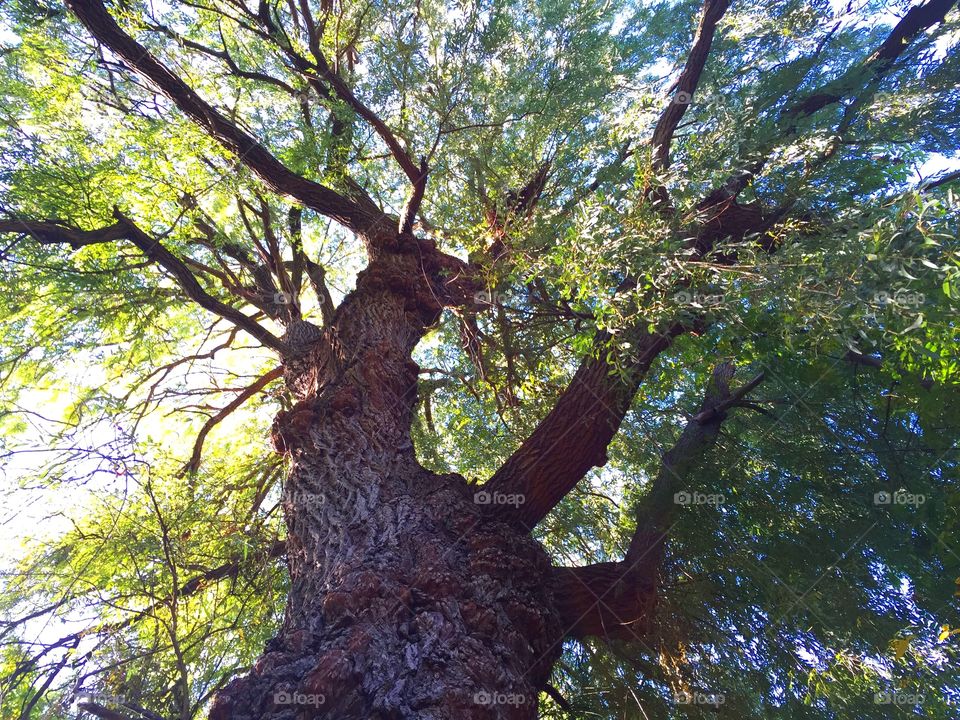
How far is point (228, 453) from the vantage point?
5.33m

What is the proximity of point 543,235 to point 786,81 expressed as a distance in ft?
7.27

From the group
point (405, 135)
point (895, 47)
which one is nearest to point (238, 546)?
point (405, 135)

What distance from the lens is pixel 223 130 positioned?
3.74 meters
